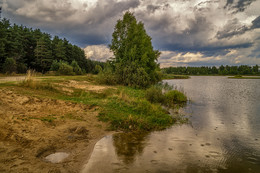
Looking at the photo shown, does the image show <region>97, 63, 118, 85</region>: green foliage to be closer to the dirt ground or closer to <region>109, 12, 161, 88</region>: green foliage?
<region>109, 12, 161, 88</region>: green foliage

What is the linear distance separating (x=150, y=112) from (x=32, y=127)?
6.34 metres

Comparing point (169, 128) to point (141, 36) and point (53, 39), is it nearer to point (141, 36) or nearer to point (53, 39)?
point (141, 36)

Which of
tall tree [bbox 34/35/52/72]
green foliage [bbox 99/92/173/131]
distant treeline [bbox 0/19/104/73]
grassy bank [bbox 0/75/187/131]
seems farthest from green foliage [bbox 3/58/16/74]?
green foliage [bbox 99/92/173/131]

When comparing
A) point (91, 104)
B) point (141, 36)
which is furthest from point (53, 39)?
point (91, 104)

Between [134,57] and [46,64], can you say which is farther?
[46,64]

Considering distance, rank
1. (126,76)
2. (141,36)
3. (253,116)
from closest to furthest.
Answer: (253,116) < (126,76) < (141,36)

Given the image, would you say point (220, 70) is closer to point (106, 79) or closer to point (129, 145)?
point (106, 79)

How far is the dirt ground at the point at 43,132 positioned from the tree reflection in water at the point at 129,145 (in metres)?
0.85

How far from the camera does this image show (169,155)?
17.3ft

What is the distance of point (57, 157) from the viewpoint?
4594 millimetres

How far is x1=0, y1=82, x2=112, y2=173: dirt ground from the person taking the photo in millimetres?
4078

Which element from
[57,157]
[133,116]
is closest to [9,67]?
[133,116]

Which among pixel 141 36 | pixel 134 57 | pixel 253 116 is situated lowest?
pixel 253 116

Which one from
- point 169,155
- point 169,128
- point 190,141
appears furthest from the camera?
point 169,128
